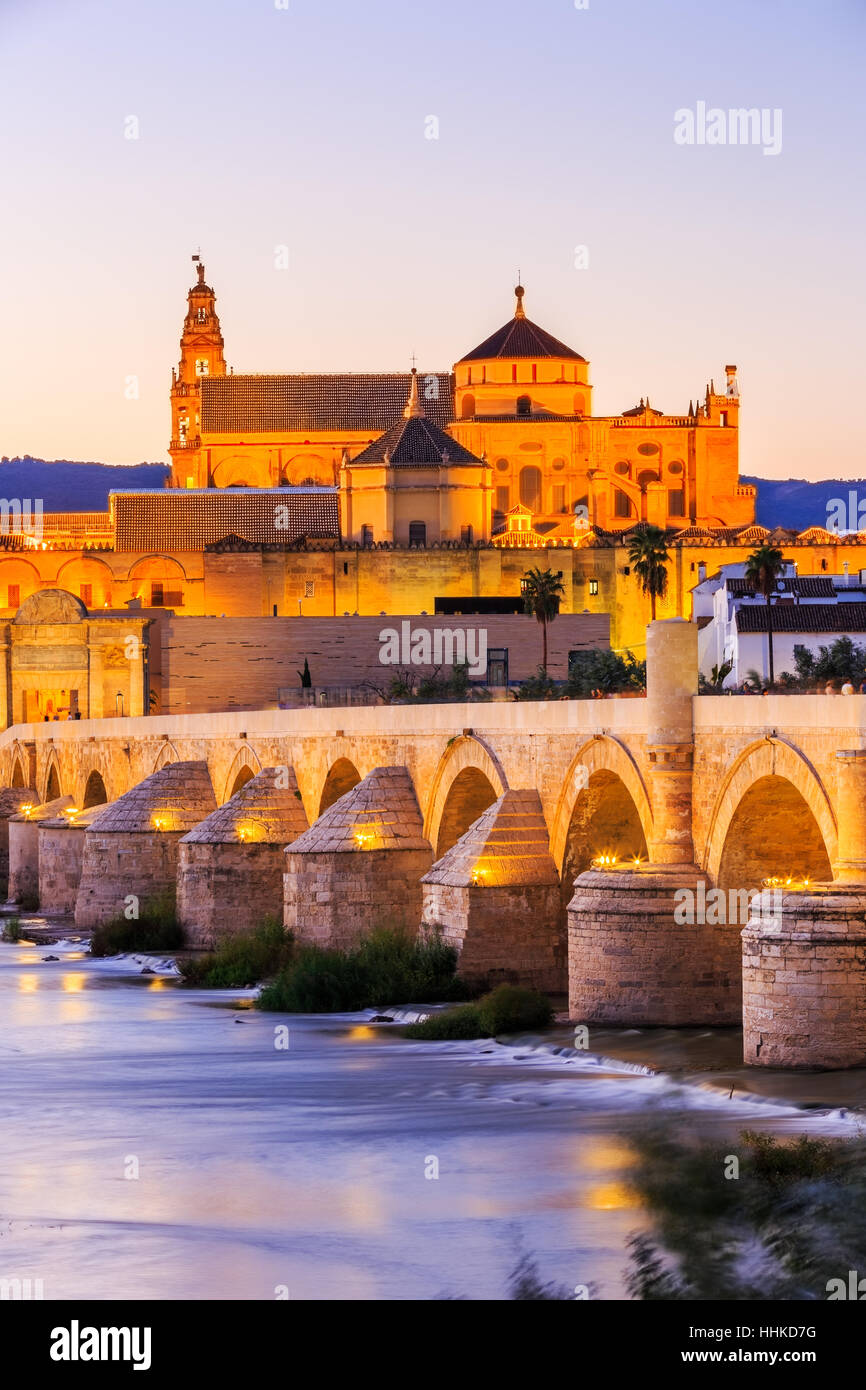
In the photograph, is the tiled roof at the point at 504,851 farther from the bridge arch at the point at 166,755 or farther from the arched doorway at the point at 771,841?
the bridge arch at the point at 166,755

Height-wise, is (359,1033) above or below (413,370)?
below

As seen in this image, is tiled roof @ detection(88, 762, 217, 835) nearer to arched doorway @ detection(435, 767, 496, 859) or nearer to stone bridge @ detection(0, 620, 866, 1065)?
stone bridge @ detection(0, 620, 866, 1065)

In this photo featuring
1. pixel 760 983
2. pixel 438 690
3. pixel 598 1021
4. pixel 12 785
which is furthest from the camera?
pixel 12 785

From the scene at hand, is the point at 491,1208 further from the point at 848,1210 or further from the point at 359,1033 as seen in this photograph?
the point at 359,1033

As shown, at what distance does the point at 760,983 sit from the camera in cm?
2047

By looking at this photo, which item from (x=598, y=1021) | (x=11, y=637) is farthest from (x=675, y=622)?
(x=11, y=637)

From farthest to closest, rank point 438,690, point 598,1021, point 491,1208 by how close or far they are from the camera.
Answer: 1. point 438,690
2. point 598,1021
3. point 491,1208

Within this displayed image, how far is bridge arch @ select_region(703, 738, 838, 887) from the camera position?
23594mm

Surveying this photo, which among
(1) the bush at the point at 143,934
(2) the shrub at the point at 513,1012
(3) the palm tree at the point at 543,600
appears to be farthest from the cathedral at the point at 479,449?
(2) the shrub at the point at 513,1012

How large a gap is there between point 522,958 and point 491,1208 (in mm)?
8753

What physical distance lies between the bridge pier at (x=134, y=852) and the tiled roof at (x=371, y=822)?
7640 millimetres

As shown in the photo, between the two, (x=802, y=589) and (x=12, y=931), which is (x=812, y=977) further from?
(x=802, y=589)

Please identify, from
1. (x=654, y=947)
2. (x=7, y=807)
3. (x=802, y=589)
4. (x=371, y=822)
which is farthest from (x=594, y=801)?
(x=802, y=589)

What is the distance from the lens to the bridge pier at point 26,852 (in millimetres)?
48094
